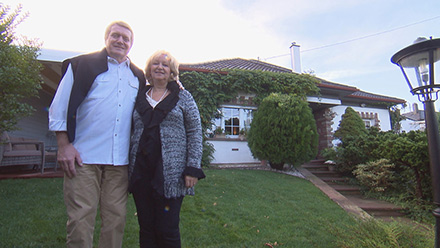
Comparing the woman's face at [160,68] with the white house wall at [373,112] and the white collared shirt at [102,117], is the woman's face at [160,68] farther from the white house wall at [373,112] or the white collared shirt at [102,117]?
the white house wall at [373,112]

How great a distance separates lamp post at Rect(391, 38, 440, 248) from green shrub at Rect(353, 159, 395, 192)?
10.4 feet

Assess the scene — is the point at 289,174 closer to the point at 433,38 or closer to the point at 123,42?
the point at 433,38

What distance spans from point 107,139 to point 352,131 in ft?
31.1

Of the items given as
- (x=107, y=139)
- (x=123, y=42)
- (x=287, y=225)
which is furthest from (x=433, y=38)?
(x=107, y=139)

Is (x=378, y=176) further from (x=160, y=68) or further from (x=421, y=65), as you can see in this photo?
(x=160, y=68)

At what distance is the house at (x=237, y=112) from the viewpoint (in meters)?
6.78

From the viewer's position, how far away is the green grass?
255cm

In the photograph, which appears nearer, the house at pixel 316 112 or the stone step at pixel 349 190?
the stone step at pixel 349 190

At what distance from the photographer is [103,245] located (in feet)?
5.07

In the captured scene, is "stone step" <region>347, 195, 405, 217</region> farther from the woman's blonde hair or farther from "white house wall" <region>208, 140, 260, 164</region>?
the woman's blonde hair

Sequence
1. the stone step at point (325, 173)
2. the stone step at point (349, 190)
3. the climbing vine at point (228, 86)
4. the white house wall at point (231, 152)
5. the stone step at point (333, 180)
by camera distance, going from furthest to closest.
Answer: the white house wall at point (231, 152) → the climbing vine at point (228, 86) → the stone step at point (325, 173) → the stone step at point (333, 180) → the stone step at point (349, 190)

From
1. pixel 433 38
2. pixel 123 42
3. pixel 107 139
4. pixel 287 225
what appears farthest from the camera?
→ pixel 287 225

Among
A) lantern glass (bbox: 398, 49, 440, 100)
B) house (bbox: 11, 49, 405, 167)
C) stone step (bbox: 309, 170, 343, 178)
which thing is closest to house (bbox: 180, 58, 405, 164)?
house (bbox: 11, 49, 405, 167)

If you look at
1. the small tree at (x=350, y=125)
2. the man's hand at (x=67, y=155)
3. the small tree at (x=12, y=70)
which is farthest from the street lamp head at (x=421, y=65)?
the small tree at (x=350, y=125)
